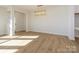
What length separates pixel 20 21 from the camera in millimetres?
16391

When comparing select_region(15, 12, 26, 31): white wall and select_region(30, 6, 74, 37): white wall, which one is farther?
select_region(15, 12, 26, 31): white wall

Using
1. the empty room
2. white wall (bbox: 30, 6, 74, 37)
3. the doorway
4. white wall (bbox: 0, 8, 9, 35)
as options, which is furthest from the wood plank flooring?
the doorway

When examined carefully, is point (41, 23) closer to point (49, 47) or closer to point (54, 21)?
point (54, 21)

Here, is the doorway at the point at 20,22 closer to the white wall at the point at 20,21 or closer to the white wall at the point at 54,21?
the white wall at the point at 20,21

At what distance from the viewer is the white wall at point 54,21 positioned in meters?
10.7

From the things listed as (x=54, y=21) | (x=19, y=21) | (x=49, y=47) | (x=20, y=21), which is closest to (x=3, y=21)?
(x=54, y=21)

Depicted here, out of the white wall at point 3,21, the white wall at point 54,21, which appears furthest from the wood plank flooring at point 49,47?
the white wall at point 3,21

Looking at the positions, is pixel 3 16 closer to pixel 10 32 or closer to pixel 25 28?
pixel 10 32

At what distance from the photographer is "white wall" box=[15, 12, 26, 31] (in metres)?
15.7

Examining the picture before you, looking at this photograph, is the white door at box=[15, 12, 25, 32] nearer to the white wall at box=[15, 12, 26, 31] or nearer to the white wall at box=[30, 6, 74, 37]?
the white wall at box=[15, 12, 26, 31]

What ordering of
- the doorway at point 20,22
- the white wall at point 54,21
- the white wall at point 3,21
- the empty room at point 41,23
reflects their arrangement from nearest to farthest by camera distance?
the empty room at point 41,23
the white wall at point 54,21
the white wall at point 3,21
the doorway at point 20,22

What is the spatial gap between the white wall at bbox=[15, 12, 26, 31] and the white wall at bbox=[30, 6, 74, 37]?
1.77 m

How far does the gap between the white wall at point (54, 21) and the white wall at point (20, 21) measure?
5.82ft
